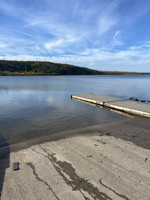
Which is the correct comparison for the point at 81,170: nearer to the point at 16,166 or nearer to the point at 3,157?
the point at 16,166

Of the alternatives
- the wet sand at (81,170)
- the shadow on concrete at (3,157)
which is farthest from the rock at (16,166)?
the shadow on concrete at (3,157)

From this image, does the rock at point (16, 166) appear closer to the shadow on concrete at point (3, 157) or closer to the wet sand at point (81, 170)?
the wet sand at point (81, 170)

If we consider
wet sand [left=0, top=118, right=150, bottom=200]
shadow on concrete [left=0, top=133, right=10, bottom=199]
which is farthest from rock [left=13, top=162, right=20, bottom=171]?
shadow on concrete [left=0, top=133, right=10, bottom=199]

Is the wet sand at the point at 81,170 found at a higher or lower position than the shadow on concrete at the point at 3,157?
higher

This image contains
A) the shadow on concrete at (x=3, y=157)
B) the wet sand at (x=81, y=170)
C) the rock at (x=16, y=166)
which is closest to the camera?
the wet sand at (x=81, y=170)

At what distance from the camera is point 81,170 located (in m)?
5.32

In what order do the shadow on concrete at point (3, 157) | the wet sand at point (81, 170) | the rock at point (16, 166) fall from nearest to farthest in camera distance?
1. the wet sand at point (81, 170)
2. the shadow on concrete at point (3, 157)
3. the rock at point (16, 166)

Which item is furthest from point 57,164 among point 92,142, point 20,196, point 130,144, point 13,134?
point 13,134

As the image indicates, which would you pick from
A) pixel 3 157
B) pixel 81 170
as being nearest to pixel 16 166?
pixel 3 157

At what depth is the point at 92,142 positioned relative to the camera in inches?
312

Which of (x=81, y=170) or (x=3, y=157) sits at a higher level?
(x=81, y=170)

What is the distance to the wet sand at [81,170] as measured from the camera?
14.0 ft

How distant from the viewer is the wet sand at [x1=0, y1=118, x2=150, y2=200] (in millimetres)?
4258

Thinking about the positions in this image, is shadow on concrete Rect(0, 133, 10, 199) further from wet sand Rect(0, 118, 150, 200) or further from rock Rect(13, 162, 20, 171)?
rock Rect(13, 162, 20, 171)
